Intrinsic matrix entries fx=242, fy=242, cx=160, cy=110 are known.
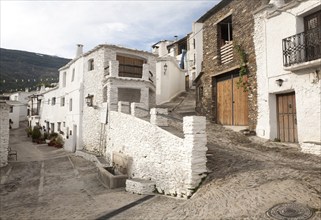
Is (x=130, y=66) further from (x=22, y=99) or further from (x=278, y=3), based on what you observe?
(x=22, y=99)

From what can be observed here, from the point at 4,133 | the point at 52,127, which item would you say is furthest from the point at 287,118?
the point at 52,127

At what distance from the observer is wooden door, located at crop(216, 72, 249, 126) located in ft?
44.5

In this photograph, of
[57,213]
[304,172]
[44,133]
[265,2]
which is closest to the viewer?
[304,172]

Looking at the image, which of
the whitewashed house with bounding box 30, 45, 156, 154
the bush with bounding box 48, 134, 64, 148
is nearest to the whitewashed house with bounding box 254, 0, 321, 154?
the whitewashed house with bounding box 30, 45, 156, 154

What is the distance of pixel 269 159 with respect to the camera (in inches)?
330

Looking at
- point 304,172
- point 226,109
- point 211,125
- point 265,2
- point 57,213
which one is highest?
point 265,2

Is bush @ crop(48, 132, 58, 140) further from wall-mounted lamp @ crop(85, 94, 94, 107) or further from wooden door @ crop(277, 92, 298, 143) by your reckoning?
wooden door @ crop(277, 92, 298, 143)

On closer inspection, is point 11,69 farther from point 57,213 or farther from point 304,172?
point 304,172

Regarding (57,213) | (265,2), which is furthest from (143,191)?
(265,2)

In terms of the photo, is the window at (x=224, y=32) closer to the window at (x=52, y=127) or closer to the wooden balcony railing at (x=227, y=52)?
the wooden balcony railing at (x=227, y=52)

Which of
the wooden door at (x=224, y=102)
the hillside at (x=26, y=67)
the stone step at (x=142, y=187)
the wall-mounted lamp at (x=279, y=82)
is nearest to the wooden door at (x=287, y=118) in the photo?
the wall-mounted lamp at (x=279, y=82)

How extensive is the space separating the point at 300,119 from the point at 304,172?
167 inches

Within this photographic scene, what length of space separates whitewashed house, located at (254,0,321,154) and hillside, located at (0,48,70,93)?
5784 centimetres

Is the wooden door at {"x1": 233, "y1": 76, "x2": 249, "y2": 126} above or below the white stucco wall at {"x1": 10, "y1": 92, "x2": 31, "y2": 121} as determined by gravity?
below
